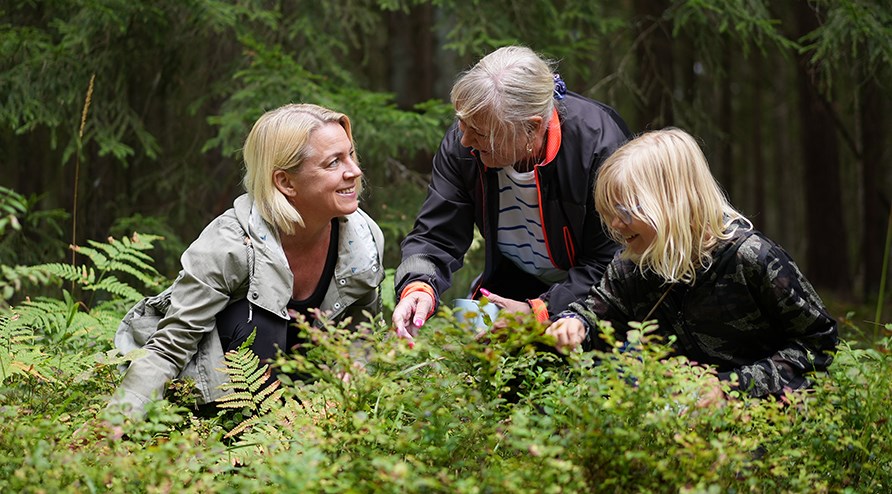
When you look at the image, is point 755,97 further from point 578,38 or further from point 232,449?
point 232,449

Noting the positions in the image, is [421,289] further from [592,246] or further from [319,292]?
[592,246]

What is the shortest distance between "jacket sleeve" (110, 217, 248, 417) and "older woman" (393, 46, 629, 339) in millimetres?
740

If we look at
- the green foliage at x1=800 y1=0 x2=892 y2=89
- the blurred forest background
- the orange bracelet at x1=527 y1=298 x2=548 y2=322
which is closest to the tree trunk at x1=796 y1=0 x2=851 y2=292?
the blurred forest background

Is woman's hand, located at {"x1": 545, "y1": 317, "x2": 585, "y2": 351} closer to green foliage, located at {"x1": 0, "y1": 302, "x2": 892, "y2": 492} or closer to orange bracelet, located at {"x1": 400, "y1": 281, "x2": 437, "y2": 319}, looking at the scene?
green foliage, located at {"x1": 0, "y1": 302, "x2": 892, "y2": 492}

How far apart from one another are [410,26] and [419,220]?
702cm

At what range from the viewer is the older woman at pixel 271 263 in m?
3.61

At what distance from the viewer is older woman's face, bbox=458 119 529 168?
3.62 meters

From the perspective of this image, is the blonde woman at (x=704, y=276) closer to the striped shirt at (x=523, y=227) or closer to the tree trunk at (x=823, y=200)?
the striped shirt at (x=523, y=227)

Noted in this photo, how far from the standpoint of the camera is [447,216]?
411 cm

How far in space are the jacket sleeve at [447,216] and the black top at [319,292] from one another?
332mm

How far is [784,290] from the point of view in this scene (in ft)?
9.84

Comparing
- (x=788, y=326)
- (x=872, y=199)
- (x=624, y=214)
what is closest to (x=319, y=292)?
(x=624, y=214)

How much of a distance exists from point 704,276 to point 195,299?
2.07 meters

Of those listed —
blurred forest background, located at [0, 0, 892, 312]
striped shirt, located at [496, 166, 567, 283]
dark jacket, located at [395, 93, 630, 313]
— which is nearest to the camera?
dark jacket, located at [395, 93, 630, 313]
